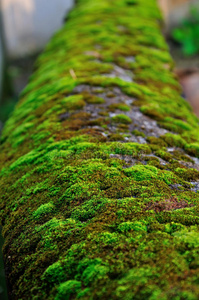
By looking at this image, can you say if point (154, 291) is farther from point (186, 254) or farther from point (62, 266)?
point (62, 266)

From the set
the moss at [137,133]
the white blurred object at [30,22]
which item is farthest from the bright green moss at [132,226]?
the white blurred object at [30,22]

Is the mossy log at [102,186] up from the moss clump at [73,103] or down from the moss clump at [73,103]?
down

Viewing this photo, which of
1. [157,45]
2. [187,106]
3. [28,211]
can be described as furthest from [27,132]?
[157,45]

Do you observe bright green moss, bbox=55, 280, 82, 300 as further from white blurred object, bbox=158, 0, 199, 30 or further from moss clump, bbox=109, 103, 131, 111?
white blurred object, bbox=158, 0, 199, 30

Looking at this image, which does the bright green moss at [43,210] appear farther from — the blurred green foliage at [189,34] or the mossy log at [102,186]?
the blurred green foliage at [189,34]

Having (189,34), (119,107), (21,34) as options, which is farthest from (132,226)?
(189,34)
